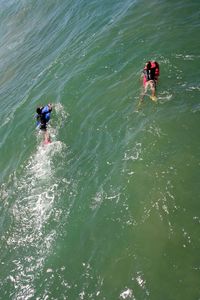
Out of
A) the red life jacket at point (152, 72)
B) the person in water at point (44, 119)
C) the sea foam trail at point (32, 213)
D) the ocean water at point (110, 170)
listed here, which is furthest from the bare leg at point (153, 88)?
the person in water at point (44, 119)

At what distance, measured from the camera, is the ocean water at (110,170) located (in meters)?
12.0

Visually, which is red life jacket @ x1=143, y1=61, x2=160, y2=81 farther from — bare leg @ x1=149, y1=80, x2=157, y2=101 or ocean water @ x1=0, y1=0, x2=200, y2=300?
ocean water @ x1=0, y1=0, x2=200, y2=300

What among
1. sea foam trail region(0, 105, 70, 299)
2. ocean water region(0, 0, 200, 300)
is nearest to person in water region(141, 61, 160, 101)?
ocean water region(0, 0, 200, 300)

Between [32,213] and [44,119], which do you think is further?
[44,119]

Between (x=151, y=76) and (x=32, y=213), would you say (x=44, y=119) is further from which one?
(x=151, y=76)

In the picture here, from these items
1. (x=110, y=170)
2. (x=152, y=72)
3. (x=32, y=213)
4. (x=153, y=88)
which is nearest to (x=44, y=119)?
(x=110, y=170)

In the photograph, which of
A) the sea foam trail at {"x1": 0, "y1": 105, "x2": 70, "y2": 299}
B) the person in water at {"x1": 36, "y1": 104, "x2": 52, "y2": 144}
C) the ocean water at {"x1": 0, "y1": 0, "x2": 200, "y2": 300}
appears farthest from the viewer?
the person in water at {"x1": 36, "y1": 104, "x2": 52, "y2": 144}

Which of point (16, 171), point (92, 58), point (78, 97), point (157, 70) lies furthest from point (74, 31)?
point (16, 171)

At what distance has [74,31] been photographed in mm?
29594

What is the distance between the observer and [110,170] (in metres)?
15.7

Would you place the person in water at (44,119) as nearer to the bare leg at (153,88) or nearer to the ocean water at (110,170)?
the ocean water at (110,170)

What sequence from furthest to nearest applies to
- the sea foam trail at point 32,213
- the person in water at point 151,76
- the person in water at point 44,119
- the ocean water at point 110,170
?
the person in water at point 44,119 < the person in water at point 151,76 < the sea foam trail at point 32,213 < the ocean water at point 110,170

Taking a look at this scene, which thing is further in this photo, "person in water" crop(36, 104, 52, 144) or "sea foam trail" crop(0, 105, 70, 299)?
"person in water" crop(36, 104, 52, 144)

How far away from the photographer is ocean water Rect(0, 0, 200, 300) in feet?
39.5
